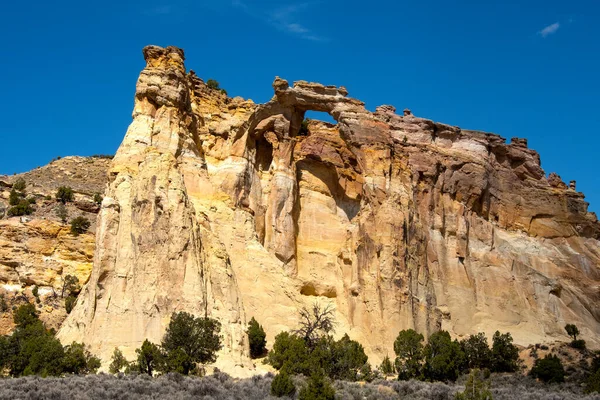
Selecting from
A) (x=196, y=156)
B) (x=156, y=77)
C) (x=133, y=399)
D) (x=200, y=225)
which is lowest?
(x=133, y=399)

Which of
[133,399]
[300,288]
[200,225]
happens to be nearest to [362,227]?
[300,288]

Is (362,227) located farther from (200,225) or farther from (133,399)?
(133,399)

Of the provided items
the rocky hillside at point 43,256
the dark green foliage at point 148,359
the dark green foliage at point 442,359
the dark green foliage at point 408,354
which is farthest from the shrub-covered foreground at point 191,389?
the rocky hillside at point 43,256

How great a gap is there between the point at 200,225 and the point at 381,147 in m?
12.5

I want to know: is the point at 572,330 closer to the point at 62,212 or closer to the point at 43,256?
the point at 43,256

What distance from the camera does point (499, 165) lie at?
53.3m

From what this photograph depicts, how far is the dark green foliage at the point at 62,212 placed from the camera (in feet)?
150

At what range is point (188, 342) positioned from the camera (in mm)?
31000

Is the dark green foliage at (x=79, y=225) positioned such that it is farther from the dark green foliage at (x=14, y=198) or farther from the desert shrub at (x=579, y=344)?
the desert shrub at (x=579, y=344)

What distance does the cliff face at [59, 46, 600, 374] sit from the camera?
35.7 m

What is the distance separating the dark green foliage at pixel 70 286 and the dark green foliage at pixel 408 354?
1738 cm

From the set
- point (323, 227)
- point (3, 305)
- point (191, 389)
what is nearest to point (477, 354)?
point (323, 227)

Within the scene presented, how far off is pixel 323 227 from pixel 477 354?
38.9 ft

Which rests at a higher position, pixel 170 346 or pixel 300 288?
pixel 300 288
